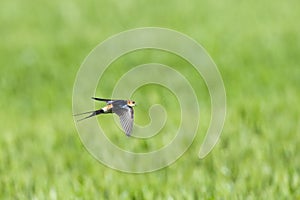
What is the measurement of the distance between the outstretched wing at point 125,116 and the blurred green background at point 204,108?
6.32 feet

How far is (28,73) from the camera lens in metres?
8.71

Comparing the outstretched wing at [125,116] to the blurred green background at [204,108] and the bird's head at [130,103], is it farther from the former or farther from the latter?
the blurred green background at [204,108]

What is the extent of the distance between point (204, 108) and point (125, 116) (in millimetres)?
4963

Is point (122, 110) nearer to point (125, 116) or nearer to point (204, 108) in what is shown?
point (125, 116)

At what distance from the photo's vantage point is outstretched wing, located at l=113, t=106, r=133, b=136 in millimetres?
2073

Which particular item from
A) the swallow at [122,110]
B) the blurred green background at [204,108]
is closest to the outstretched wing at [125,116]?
the swallow at [122,110]

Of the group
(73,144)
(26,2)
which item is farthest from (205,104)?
(26,2)

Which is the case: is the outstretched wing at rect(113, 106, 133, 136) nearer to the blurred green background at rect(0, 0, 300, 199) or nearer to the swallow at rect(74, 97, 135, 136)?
the swallow at rect(74, 97, 135, 136)

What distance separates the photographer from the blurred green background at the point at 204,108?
4301 mm

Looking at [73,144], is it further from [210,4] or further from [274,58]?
[210,4]

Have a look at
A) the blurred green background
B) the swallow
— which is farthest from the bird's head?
the blurred green background

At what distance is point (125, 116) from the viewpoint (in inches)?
84.0

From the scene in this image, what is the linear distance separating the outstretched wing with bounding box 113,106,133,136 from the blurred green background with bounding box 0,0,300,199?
6.32ft

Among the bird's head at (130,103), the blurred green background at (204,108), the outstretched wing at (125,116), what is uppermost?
the blurred green background at (204,108)
